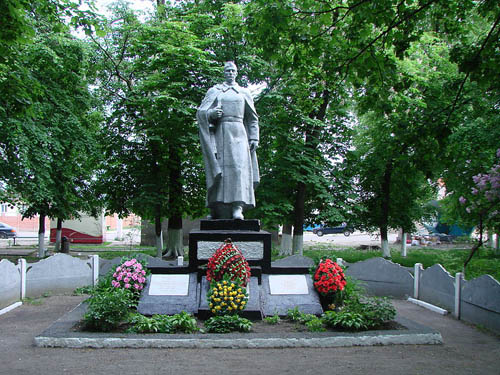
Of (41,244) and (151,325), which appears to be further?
(41,244)

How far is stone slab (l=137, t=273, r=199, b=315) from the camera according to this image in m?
7.60

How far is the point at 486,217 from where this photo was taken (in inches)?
374

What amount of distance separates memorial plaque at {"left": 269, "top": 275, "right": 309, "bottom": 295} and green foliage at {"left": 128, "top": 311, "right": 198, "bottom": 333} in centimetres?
199

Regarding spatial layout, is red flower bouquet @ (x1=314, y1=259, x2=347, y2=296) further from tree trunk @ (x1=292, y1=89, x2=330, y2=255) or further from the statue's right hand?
tree trunk @ (x1=292, y1=89, x2=330, y2=255)

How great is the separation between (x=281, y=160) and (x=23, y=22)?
1026 cm

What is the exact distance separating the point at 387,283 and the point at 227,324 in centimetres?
586

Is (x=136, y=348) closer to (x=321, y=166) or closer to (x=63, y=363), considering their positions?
(x=63, y=363)

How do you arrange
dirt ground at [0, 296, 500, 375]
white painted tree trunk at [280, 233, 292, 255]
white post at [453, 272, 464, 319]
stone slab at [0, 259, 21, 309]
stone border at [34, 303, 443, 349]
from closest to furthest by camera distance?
dirt ground at [0, 296, 500, 375]
stone border at [34, 303, 443, 349]
white post at [453, 272, 464, 319]
stone slab at [0, 259, 21, 309]
white painted tree trunk at [280, 233, 292, 255]

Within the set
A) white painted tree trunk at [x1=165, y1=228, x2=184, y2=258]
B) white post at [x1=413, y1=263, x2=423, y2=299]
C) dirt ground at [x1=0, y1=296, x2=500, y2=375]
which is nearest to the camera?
dirt ground at [x1=0, y1=296, x2=500, y2=375]

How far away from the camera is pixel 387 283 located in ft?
37.2

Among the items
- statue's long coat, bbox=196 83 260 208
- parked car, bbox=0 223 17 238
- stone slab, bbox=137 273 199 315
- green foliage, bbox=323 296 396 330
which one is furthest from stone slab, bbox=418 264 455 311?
parked car, bbox=0 223 17 238

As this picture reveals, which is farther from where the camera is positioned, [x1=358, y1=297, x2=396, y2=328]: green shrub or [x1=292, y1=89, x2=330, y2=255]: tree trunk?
[x1=292, y1=89, x2=330, y2=255]: tree trunk

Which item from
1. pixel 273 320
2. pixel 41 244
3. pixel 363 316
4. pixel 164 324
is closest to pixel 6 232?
pixel 41 244

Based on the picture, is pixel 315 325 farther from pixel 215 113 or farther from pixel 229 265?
pixel 215 113
